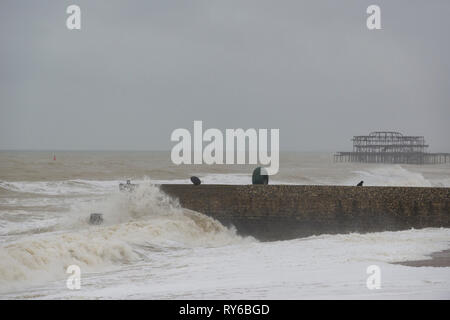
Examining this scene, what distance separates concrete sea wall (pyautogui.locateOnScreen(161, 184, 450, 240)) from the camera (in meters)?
13.4

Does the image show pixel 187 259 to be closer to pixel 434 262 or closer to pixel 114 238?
pixel 114 238

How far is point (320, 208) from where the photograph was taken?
13.7 meters

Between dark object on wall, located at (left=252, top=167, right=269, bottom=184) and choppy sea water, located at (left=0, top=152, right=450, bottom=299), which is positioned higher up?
dark object on wall, located at (left=252, top=167, right=269, bottom=184)

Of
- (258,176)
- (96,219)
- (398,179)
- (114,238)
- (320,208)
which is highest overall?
(398,179)

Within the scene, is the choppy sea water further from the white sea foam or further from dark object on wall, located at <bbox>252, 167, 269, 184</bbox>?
the white sea foam

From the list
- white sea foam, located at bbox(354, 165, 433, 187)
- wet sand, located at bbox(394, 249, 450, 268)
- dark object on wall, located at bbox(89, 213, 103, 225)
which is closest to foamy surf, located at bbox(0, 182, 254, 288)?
dark object on wall, located at bbox(89, 213, 103, 225)

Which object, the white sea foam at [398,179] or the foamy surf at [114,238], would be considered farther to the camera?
the white sea foam at [398,179]

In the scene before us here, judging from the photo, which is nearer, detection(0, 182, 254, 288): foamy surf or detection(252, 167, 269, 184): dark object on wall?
detection(0, 182, 254, 288): foamy surf

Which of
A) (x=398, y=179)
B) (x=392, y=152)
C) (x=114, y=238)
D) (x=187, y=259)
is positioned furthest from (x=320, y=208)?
(x=392, y=152)

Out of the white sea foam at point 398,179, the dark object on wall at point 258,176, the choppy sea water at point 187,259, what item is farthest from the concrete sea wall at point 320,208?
the white sea foam at point 398,179

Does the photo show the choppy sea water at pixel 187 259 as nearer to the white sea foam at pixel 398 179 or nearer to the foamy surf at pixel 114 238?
the foamy surf at pixel 114 238

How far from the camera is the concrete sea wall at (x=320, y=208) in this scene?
1338cm

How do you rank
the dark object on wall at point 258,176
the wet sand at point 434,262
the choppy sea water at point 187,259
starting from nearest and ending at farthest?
the choppy sea water at point 187,259
the wet sand at point 434,262
the dark object on wall at point 258,176
